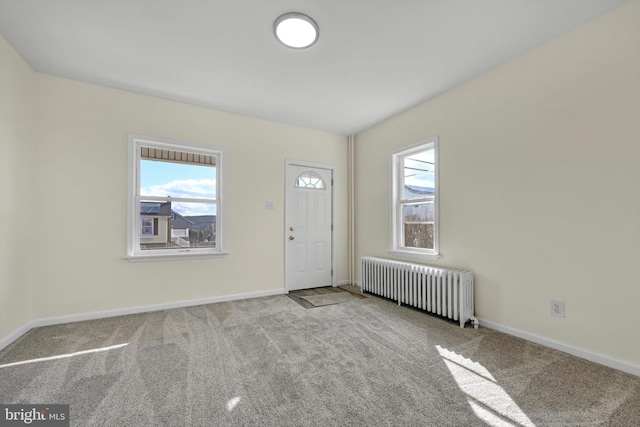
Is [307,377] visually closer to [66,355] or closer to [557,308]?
[66,355]

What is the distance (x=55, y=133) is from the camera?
10.0 ft

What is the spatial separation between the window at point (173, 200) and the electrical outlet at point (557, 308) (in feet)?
12.5

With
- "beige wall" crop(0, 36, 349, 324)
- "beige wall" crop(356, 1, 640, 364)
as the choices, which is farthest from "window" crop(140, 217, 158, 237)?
"beige wall" crop(356, 1, 640, 364)

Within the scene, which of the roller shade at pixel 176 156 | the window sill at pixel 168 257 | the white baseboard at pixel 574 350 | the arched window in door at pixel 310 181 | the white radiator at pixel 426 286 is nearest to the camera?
the white baseboard at pixel 574 350

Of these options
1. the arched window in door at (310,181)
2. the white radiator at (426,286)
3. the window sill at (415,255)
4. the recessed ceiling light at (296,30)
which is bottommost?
the white radiator at (426,286)

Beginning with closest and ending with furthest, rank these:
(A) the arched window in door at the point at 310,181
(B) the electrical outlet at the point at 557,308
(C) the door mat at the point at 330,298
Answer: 1. (B) the electrical outlet at the point at 557,308
2. (C) the door mat at the point at 330,298
3. (A) the arched window in door at the point at 310,181

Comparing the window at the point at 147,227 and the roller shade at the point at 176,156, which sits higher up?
the roller shade at the point at 176,156

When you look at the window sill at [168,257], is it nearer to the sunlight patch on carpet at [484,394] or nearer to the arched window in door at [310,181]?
the arched window in door at [310,181]

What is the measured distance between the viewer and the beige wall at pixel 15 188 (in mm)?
2463

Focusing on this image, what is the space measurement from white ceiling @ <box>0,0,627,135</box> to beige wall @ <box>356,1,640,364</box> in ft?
1.01

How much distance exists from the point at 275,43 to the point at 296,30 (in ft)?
0.89

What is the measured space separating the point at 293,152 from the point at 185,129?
5.37 feet

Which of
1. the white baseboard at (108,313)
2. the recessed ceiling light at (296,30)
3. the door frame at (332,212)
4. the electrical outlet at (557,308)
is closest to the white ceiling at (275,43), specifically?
the recessed ceiling light at (296,30)

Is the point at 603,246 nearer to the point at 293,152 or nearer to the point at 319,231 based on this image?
the point at 319,231
